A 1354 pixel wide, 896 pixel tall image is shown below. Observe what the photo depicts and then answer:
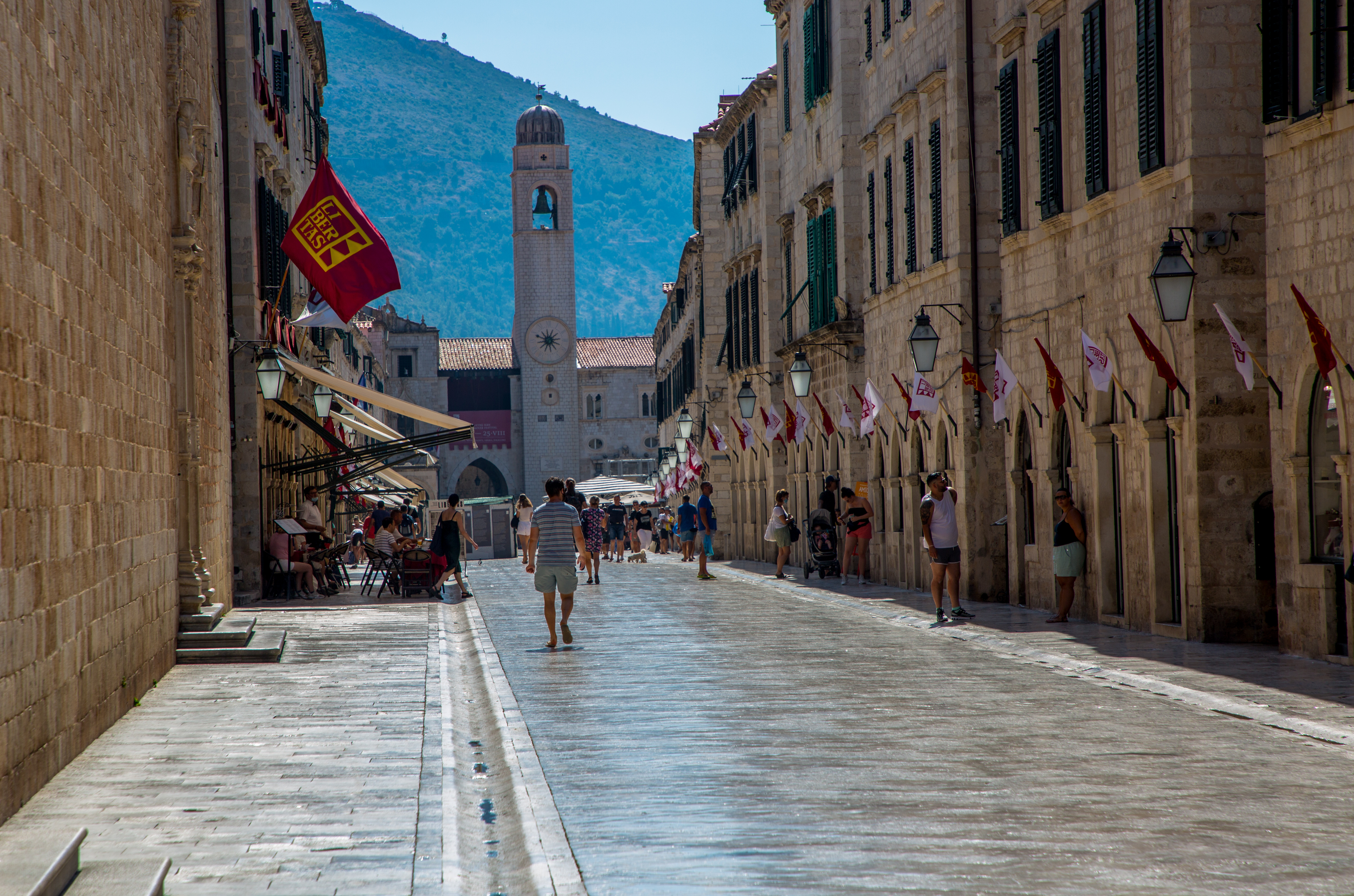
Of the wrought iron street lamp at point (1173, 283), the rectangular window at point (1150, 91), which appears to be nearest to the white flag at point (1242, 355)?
the wrought iron street lamp at point (1173, 283)

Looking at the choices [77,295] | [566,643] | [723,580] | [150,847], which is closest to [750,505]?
[723,580]

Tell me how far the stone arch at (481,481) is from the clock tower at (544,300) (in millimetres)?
1757

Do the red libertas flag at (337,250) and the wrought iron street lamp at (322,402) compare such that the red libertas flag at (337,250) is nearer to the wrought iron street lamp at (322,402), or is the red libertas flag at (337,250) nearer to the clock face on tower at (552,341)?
the wrought iron street lamp at (322,402)

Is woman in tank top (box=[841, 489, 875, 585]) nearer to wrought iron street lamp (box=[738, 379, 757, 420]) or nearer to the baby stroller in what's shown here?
the baby stroller

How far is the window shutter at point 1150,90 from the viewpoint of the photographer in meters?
16.4

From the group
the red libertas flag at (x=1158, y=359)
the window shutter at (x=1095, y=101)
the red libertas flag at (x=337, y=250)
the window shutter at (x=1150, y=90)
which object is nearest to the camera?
the red libertas flag at (x=1158, y=359)

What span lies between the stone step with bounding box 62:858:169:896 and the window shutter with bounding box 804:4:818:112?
28.4m

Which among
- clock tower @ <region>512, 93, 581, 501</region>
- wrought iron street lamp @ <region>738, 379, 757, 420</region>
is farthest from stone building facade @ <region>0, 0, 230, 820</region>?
clock tower @ <region>512, 93, 581, 501</region>

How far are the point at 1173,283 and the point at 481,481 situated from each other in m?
91.4

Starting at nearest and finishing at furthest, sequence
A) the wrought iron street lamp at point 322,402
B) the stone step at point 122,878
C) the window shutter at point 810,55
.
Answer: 1. the stone step at point 122,878
2. the wrought iron street lamp at point 322,402
3. the window shutter at point 810,55

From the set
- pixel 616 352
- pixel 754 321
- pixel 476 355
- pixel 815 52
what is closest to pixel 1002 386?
pixel 815 52

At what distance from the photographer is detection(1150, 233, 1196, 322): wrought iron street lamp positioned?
14.1 meters

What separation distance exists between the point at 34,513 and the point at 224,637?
25.2ft

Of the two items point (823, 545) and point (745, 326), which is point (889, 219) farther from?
point (745, 326)
